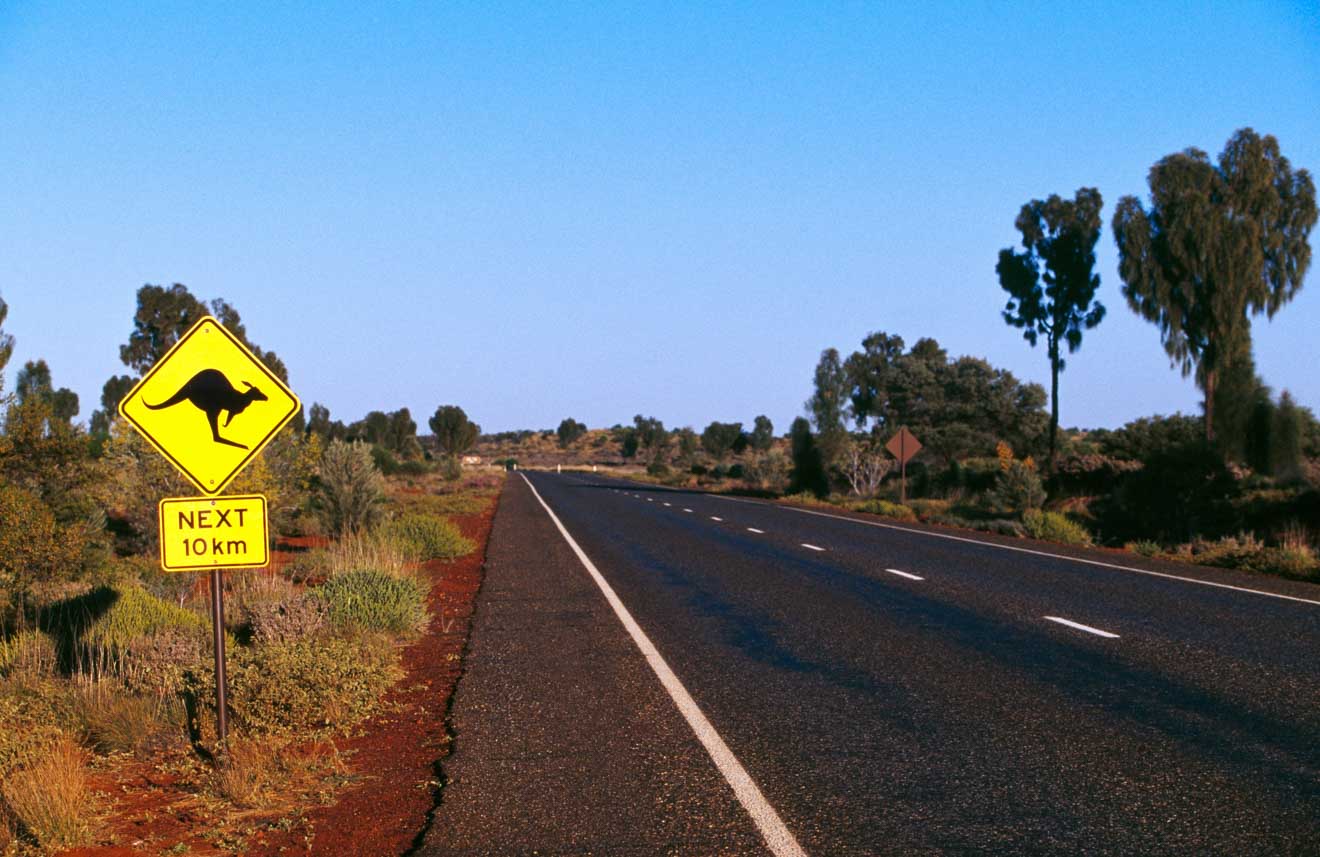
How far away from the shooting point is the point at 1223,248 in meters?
40.7

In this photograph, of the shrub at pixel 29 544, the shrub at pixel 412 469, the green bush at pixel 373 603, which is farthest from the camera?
the shrub at pixel 412 469

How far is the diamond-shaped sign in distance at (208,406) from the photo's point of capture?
23.1ft

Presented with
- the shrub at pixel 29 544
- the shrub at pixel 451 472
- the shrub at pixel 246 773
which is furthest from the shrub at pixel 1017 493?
the shrub at pixel 451 472

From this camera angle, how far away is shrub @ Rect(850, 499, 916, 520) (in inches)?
1486

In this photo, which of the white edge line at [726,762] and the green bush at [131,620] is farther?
the green bush at [131,620]

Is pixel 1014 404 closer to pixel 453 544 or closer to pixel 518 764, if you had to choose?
pixel 453 544

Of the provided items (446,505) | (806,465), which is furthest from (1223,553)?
(806,465)

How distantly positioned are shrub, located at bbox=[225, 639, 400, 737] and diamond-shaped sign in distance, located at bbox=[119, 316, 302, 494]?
1.42 metres

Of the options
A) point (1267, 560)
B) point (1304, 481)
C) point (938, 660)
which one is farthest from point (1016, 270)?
point (938, 660)

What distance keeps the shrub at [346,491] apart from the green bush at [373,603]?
13.4 metres

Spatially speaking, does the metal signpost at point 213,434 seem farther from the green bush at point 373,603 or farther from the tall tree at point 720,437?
the tall tree at point 720,437

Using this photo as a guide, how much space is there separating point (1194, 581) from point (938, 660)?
28.1ft

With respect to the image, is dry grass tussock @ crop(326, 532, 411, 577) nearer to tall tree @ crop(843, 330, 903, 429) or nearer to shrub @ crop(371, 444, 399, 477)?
shrub @ crop(371, 444, 399, 477)

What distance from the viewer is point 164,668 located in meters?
8.96
